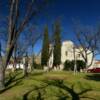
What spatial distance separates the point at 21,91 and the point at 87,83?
26.6 feet

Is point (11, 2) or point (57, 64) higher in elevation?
point (11, 2)

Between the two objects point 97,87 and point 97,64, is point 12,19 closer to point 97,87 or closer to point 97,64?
point 97,87

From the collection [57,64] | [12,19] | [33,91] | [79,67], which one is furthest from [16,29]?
[57,64]

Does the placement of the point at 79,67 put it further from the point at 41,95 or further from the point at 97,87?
the point at 41,95

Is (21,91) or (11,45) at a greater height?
(11,45)

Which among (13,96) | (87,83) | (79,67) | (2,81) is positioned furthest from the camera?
(79,67)

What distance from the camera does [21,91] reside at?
2223 cm

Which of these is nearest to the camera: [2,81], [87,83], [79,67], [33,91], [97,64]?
[33,91]

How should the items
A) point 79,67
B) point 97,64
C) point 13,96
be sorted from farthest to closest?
point 97,64 → point 79,67 → point 13,96

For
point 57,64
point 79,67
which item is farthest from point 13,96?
point 57,64

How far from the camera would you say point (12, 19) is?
25328mm

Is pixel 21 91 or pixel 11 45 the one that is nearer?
pixel 21 91

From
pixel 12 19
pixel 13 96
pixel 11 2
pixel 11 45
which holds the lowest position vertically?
pixel 13 96

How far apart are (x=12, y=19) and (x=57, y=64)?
50.4 meters
